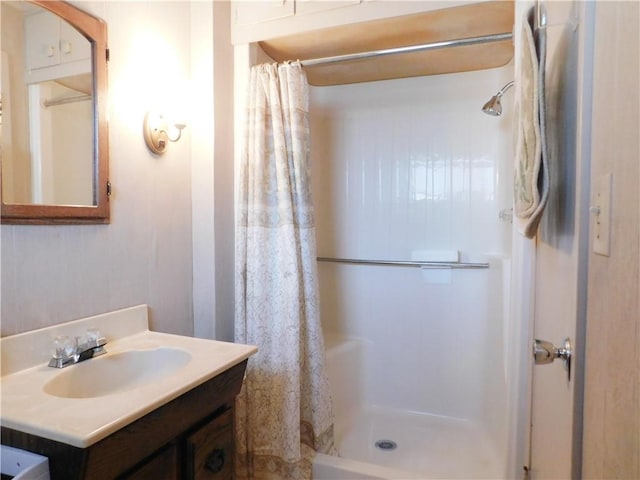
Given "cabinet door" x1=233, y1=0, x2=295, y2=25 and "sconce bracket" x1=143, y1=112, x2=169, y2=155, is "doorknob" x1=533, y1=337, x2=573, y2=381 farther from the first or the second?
"cabinet door" x1=233, y1=0, x2=295, y2=25

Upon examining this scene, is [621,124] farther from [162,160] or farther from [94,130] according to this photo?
[162,160]

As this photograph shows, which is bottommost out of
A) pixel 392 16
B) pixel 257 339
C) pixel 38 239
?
pixel 257 339

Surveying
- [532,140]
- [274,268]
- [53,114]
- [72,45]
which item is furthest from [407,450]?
[72,45]

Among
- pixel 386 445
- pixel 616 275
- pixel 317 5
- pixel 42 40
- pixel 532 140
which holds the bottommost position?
pixel 386 445

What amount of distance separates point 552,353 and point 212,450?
95cm

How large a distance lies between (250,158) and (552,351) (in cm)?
139

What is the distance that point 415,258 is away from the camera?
8.29ft

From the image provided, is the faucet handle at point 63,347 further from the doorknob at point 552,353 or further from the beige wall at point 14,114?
the doorknob at point 552,353

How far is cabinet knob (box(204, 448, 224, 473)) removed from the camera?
114 cm

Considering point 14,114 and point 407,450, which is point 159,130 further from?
Result: point 407,450

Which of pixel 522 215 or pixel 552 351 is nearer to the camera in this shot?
pixel 552 351

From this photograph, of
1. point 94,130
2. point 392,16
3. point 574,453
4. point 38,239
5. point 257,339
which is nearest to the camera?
point 574,453

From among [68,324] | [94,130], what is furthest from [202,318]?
[94,130]

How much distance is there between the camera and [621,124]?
532 millimetres
